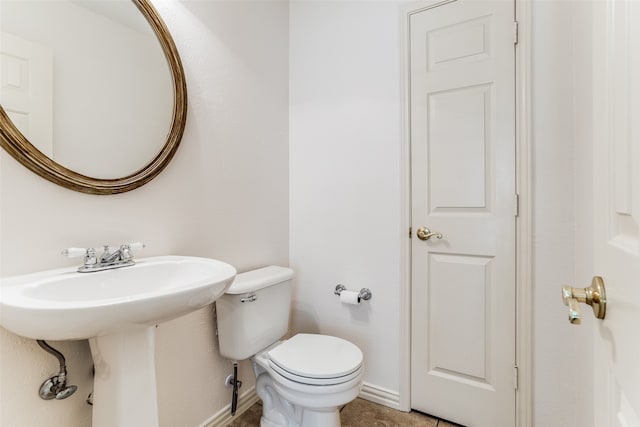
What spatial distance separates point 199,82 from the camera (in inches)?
56.1

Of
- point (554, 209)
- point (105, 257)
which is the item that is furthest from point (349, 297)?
point (105, 257)

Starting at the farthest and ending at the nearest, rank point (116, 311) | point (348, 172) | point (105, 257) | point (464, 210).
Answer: point (348, 172) < point (464, 210) < point (105, 257) < point (116, 311)

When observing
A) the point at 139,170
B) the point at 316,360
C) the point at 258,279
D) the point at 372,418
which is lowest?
the point at 372,418

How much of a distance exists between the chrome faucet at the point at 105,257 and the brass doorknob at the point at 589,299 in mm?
1188

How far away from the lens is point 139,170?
1191mm

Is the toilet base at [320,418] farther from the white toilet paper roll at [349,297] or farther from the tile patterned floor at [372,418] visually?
the white toilet paper roll at [349,297]

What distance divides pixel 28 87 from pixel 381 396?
202 cm

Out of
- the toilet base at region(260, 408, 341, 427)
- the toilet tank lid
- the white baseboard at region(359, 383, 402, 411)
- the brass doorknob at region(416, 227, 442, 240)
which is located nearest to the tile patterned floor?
the white baseboard at region(359, 383, 402, 411)

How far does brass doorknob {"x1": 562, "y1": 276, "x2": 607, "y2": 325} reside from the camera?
47cm

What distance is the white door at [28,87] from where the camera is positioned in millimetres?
888

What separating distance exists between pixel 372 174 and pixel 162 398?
145 cm

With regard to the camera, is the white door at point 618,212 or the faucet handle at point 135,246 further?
the faucet handle at point 135,246

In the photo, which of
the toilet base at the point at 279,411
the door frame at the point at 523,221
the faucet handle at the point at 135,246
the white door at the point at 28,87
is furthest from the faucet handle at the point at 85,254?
the door frame at the point at 523,221

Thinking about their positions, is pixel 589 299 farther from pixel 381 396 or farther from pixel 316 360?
pixel 381 396
